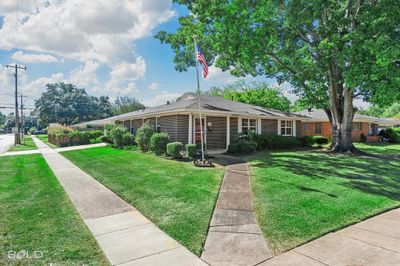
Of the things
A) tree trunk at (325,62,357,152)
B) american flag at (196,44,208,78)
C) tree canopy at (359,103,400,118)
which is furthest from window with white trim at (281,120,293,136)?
tree canopy at (359,103,400,118)

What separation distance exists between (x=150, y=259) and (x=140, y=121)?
1961 centimetres

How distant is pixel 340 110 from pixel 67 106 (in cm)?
7839

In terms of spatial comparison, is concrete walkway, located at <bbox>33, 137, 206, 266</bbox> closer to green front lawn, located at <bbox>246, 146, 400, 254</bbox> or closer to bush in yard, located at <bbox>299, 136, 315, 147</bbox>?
green front lawn, located at <bbox>246, 146, 400, 254</bbox>

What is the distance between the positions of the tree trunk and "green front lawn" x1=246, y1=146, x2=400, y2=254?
5899 millimetres

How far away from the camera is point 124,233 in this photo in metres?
4.80

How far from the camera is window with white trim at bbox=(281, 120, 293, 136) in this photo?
72.2 ft

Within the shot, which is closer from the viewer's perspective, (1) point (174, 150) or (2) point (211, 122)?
(1) point (174, 150)

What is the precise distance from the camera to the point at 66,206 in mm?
6258

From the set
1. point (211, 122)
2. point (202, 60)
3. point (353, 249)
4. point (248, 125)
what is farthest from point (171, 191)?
point (248, 125)

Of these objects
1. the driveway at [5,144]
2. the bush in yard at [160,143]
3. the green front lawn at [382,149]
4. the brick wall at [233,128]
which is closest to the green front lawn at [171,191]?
the bush in yard at [160,143]

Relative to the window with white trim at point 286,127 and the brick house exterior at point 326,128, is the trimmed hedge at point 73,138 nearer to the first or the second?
the window with white trim at point 286,127

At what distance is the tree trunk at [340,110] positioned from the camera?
16.6 m

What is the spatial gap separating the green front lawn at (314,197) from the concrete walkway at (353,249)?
192 mm

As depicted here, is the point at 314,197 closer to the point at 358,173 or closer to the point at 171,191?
the point at 171,191
